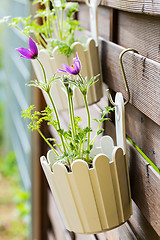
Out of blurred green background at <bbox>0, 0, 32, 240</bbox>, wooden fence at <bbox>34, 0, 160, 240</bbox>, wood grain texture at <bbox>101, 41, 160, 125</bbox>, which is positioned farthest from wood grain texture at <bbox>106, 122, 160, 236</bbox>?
blurred green background at <bbox>0, 0, 32, 240</bbox>

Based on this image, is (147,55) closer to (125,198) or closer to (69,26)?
(125,198)

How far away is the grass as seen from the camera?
3.90m

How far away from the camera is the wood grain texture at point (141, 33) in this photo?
0.74 metres

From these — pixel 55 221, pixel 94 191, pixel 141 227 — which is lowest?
pixel 55 221

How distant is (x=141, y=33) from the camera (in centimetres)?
82

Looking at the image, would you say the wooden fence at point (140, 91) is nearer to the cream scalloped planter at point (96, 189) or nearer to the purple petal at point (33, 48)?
the cream scalloped planter at point (96, 189)

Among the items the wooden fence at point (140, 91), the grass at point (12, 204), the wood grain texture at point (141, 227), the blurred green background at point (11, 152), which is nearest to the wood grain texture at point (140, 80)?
the wooden fence at point (140, 91)

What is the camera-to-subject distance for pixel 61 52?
1.07 m

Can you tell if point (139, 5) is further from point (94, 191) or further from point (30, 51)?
point (94, 191)

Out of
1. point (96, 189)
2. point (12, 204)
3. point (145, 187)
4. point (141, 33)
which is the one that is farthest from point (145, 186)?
point (12, 204)

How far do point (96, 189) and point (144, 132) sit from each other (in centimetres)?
16

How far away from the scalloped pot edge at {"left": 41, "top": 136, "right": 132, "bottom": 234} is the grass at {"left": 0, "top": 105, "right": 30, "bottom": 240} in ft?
9.42

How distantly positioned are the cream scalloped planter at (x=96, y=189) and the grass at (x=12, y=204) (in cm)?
287

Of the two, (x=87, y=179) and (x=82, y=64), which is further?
(x=82, y=64)
